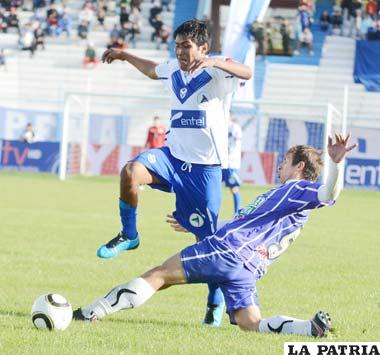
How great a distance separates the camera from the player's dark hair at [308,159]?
8047 millimetres

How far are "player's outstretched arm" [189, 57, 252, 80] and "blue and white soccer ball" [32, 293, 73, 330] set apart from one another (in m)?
2.11

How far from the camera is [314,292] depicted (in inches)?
437

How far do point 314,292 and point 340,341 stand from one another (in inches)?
145

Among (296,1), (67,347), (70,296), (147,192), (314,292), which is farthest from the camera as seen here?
(296,1)

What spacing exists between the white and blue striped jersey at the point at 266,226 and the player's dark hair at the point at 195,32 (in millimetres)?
1709

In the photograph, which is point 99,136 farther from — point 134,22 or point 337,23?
point 337,23

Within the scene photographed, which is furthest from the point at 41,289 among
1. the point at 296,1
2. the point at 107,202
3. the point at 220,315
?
the point at 296,1

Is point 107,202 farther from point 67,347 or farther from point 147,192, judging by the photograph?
point 67,347

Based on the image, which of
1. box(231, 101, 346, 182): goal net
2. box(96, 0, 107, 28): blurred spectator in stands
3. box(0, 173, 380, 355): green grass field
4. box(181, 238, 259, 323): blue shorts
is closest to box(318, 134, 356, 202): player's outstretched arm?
box(181, 238, 259, 323): blue shorts

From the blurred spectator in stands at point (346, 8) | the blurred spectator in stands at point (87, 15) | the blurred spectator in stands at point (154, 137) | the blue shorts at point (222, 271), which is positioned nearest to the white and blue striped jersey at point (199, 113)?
the blue shorts at point (222, 271)

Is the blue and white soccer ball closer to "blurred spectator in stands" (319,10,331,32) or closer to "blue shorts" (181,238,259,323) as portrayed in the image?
"blue shorts" (181,238,259,323)

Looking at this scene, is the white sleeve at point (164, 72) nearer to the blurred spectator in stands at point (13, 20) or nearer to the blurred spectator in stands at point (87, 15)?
the blurred spectator in stands at point (87, 15)

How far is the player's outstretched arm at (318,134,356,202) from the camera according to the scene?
746 centimetres

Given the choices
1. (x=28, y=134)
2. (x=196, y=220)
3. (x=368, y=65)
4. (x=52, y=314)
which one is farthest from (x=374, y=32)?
(x=52, y=314)
